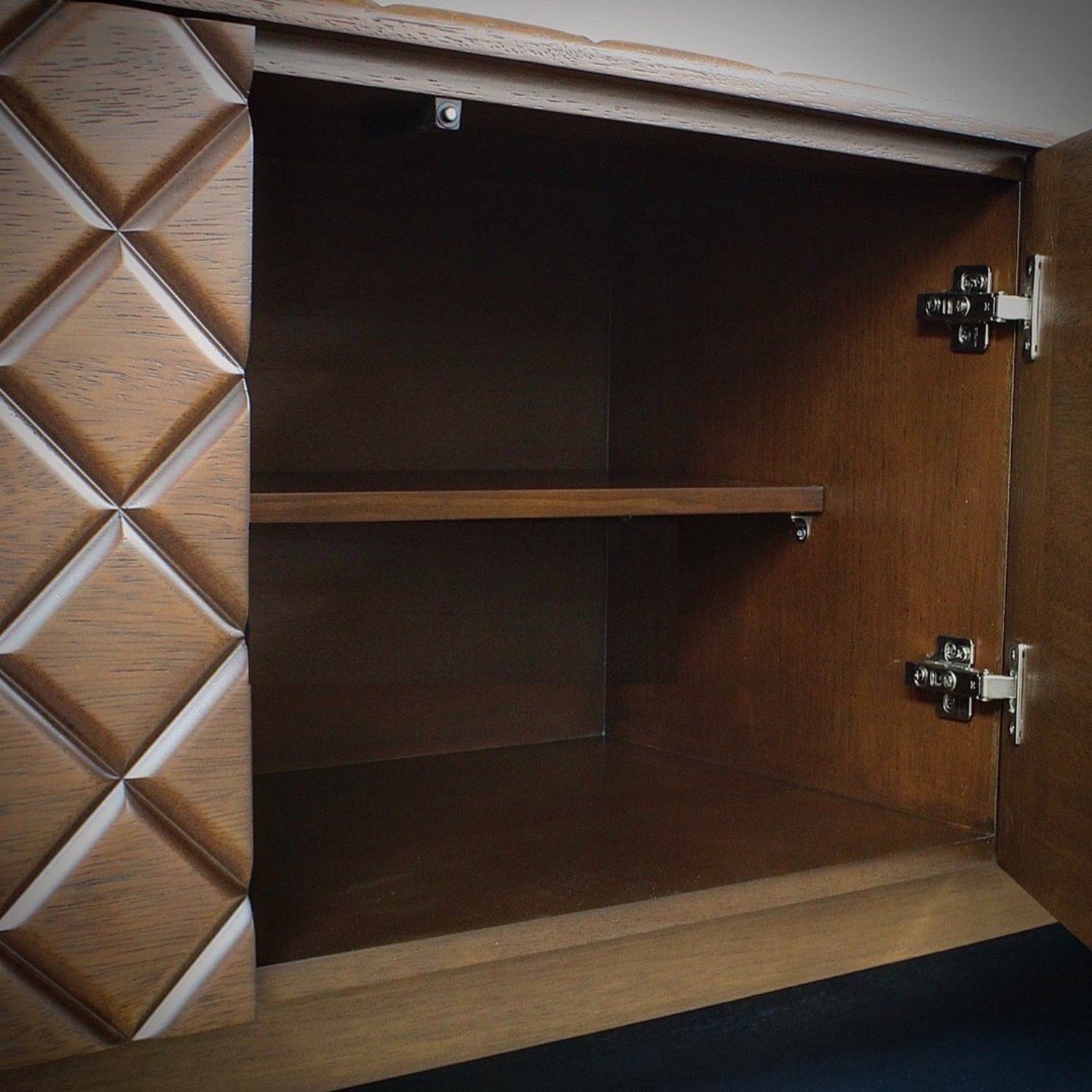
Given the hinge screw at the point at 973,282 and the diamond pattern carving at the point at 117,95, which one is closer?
the diamond pattern carving at the point at 117,95

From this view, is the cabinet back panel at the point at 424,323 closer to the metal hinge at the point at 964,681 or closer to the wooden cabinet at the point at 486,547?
the wooden cabinet at the point at 486,547

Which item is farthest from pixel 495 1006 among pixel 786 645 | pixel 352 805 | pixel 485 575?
pixel 485 575

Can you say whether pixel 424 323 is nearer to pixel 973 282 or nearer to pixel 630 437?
pixel 630 437

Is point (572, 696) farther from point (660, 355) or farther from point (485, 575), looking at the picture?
point (660, 355)

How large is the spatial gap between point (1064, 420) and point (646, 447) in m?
0.60

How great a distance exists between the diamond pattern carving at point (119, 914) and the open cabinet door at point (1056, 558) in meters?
0.68

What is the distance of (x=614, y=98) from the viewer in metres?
0.96

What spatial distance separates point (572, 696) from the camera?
5.52ft

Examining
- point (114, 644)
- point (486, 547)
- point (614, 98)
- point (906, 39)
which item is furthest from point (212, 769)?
point (906, 39)

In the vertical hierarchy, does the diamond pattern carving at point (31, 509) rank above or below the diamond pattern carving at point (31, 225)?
below

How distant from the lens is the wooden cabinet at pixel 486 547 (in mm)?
787

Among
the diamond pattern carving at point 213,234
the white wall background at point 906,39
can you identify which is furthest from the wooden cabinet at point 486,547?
the white wall background at point 906,39

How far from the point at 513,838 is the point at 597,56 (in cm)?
68

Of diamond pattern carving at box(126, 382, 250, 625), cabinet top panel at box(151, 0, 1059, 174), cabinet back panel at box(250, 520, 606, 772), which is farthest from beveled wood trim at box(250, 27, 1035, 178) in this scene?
cabinet back panel at box(250, 520, 606, 772)
